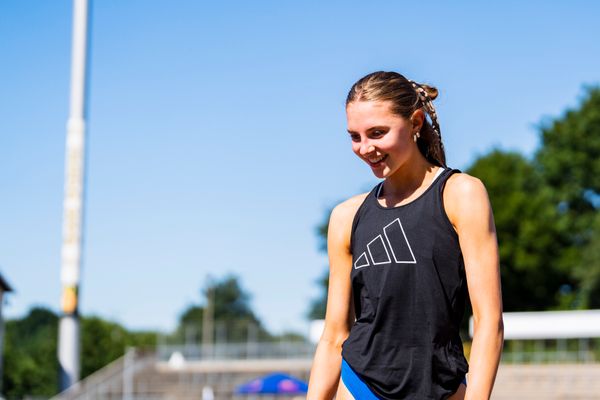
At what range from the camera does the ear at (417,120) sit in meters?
3.16

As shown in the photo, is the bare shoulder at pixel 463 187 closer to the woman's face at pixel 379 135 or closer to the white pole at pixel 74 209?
the woman's face at pixel 379 135

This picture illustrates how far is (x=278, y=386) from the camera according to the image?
2598 centimetres

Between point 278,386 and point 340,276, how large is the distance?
23.1m

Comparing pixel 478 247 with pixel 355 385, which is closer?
pixel 478 247

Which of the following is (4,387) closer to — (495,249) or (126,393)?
(126,393)

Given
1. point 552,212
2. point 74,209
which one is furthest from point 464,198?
point 552,212

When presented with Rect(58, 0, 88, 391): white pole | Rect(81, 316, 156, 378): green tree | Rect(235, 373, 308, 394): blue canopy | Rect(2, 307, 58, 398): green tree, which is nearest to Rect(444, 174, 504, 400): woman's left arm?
Rect(58, 0, 88, 391): white pole

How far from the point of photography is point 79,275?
14.2m

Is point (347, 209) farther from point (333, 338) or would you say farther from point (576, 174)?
point (576, 174)

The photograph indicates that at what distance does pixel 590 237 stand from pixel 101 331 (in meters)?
29.5

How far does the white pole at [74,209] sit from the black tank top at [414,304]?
1126cm

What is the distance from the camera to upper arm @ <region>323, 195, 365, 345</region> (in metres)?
3.38

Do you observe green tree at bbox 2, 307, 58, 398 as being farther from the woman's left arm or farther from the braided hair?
the woman's left arm

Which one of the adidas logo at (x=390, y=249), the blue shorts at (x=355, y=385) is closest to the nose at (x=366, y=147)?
the adidas logo at (x=390, y=249)
